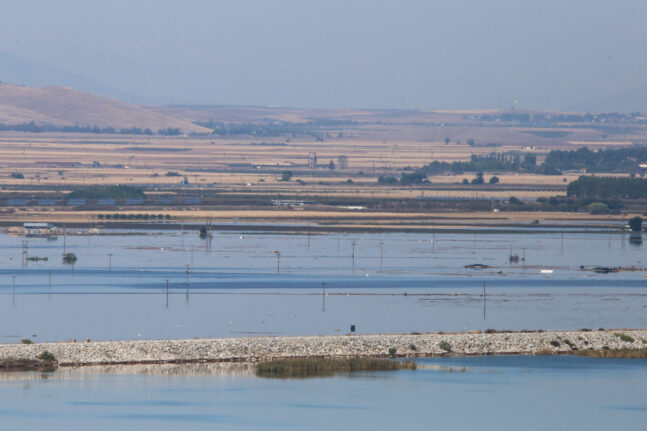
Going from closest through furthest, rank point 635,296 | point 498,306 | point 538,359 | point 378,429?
point 378,429
point 538,359
point 498,306
point 635,296

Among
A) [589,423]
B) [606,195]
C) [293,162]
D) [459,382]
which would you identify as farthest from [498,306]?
[293,162]

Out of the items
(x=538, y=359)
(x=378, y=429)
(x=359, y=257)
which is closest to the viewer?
(x=378, y=429)

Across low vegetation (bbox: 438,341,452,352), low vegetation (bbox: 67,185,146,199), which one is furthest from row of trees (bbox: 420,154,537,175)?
low vegetation (bbox: 438,341,452,352)

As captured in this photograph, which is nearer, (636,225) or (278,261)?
(278,261)

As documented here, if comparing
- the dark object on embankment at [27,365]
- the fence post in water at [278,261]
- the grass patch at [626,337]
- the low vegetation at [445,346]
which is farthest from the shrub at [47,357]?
the fence post in water at [278,261]

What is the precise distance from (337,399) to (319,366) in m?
2.08

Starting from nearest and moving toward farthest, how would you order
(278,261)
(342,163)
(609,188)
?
A: (278,261)
(609,188)
(342,163)

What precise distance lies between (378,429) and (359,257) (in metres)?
29.7

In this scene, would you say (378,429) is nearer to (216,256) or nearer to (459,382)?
(459,382)

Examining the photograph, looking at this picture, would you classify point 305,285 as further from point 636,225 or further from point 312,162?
point 312,162

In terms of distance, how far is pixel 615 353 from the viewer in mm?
32156

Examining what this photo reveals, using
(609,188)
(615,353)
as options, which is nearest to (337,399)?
(615,353)

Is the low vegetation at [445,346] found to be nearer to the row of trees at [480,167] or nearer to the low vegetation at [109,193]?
the low vegetation at [109,193]

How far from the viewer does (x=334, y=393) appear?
93.4 feet
